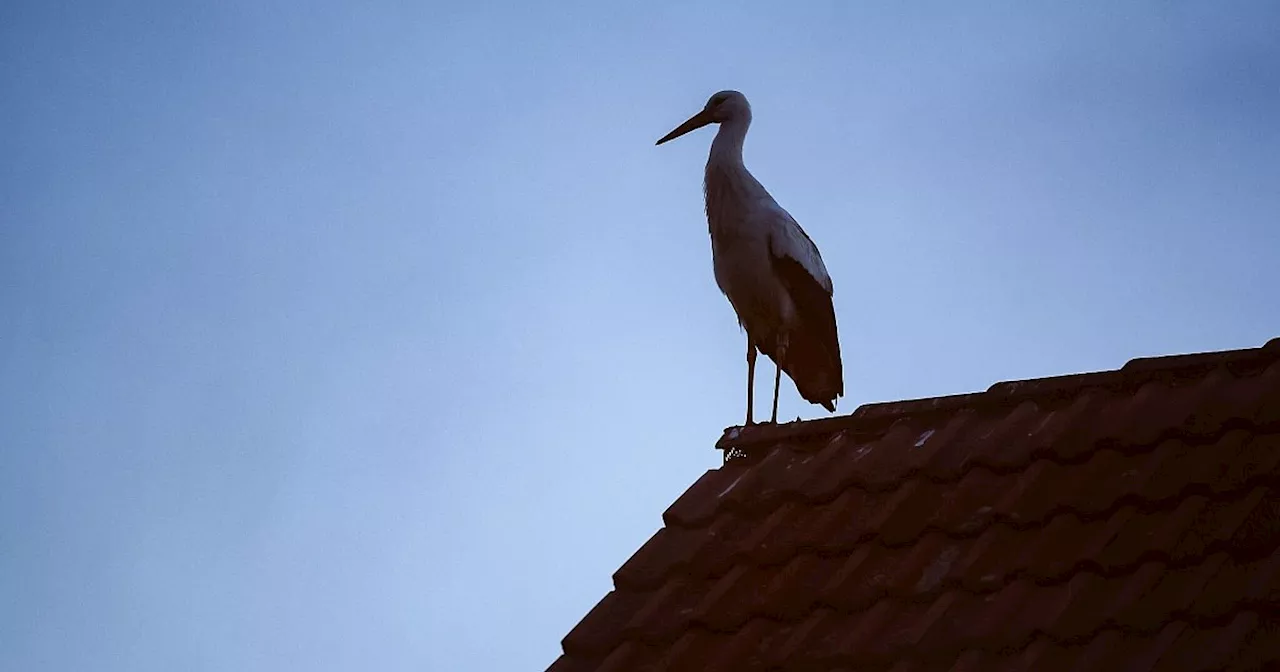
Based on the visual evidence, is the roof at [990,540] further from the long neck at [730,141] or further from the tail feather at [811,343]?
the long neck at [730,141]

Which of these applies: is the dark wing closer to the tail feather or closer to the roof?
the tail feather

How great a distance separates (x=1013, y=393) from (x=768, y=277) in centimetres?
378

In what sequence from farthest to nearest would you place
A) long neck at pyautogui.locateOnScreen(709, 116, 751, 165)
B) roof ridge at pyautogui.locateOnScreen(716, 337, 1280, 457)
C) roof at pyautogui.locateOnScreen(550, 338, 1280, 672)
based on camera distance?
long neck at pyautogui.locateOnScreen(709, 116, 751, 165) < roof ridge at pyautogui.locateOnScreen(716, 337, 1280, 457) < roof at pyautogui.locateOnScreen(550, 338, 1280, 672)

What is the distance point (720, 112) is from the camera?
9039 mm

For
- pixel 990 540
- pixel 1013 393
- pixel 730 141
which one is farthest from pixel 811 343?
pixel 990 540

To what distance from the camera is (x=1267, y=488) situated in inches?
130

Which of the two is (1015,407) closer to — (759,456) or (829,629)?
(759,456)

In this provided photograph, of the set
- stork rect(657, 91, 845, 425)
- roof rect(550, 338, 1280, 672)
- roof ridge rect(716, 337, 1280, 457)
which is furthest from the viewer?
stork rect(657, 91, 845, 425)

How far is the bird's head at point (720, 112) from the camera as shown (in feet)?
29.2

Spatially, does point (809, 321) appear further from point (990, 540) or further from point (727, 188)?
point (990, 540)

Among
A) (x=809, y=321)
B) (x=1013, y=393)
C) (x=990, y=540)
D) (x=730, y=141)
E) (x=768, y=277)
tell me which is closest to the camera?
(x=990, y=540)

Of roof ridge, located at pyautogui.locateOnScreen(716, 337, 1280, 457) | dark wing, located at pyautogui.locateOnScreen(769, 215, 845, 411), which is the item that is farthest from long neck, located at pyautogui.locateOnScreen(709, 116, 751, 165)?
roof ridge, located at pyautogui.locateOnScreen(716, 337, 1280, 457)

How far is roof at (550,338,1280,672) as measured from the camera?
3.06 meters

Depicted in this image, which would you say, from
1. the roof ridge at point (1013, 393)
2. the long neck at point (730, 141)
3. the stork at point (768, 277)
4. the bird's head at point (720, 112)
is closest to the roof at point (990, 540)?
the roof ridge at point (1013, 393)
